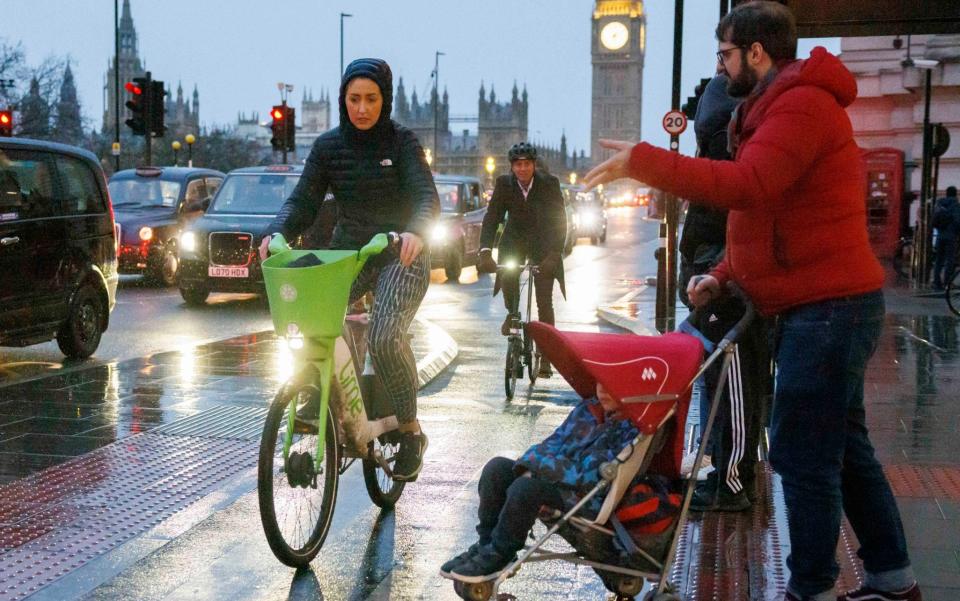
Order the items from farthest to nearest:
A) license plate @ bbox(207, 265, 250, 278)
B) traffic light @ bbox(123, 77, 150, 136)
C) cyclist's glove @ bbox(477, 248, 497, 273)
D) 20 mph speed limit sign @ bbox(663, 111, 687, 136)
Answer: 1. traffic light @ bbox(123, 77, 150, 136)
2. license plate @ bbox(207, 265, 250, 278)
3. 20 mph speed limit sign @ bbox(663, 111, 687, 136)
4. cyclist's glove @ bbox(477, 248, 497, 273)

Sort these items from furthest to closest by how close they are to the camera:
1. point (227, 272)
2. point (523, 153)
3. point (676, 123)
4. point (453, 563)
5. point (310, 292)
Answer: point (227, 272) < point (676, 123) < point (523, 153) < point (310, 292) < point (453, 563)

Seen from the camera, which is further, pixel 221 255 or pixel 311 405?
pixel 221 255

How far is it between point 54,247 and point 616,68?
185156mm

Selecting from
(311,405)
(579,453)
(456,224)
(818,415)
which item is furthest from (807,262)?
(456,224)

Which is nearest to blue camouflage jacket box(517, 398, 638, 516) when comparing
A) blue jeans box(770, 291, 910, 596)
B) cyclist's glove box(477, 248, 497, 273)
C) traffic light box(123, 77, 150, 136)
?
blue jeans box(770, 291, 910, 596)

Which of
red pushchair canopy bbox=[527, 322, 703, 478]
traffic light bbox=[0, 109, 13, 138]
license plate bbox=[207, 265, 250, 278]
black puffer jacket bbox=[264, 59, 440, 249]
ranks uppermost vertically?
traffic light bbox=[0, 109, 13, 138]

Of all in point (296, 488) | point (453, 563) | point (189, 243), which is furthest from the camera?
point (189, 243)

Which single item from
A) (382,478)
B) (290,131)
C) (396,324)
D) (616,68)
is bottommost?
(382,478)

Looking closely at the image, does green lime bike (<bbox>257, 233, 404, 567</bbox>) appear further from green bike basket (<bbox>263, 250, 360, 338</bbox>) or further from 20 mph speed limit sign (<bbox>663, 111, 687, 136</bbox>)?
20 mph speed limit sign (<bbox>663, 111, 687, 136</bbox>)

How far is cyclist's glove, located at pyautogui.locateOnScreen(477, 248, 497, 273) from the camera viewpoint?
30.0ft

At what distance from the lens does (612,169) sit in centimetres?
348

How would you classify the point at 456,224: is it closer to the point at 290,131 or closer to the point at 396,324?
the point at 290,131

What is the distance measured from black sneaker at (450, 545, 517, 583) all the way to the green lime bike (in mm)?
934

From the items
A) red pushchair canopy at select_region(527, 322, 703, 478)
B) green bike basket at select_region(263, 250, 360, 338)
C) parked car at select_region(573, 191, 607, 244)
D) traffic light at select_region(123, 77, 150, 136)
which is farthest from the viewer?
parked car at select_region(573, 191, 607, 244)
